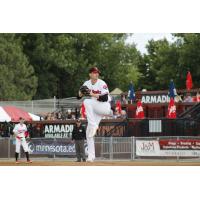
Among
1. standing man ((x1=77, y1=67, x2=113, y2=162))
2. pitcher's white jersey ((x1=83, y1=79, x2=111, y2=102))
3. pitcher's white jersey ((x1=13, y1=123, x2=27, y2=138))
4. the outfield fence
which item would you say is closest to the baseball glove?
standing man ((x1=77, y1=67, x2=113, y2=162))

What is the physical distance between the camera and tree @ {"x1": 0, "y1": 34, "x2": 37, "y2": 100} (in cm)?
6238

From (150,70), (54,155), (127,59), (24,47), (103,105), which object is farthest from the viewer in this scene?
(127,59)

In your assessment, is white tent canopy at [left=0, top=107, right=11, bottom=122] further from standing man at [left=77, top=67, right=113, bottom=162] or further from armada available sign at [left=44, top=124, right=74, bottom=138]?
standing man at [left=77, top=67, right=113, bottom=162]

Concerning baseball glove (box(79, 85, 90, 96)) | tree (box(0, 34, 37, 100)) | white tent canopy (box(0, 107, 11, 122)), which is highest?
tree (box(0, 34, 37, 100))

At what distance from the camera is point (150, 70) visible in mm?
76875

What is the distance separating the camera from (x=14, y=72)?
65.2 meters

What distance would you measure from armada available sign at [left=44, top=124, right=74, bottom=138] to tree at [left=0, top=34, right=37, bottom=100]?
25240mm

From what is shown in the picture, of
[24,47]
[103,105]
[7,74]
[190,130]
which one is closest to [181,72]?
[7,74]

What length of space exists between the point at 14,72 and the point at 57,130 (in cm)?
2895

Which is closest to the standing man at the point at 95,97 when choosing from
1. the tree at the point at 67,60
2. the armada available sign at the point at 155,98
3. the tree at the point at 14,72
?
the armada available sign at the point at 155,98

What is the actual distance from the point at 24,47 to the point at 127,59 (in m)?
17.2

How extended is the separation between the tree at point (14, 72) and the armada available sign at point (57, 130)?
25.2 metres

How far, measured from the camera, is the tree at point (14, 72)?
205 ft

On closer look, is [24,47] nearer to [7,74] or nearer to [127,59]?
[7,74]
